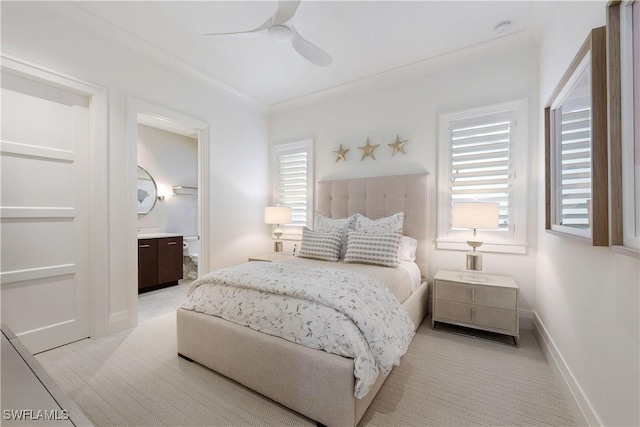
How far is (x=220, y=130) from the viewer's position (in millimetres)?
3701

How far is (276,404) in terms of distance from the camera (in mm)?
1657

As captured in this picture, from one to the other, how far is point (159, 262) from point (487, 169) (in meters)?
4.49

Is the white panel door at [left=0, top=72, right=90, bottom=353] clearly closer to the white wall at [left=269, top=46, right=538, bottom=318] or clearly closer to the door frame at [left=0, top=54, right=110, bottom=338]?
the door frame at [left=0, top=54, right=110, bottom=338]

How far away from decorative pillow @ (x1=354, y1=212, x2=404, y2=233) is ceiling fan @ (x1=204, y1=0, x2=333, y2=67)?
171cm

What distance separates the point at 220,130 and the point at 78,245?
2.04 meters

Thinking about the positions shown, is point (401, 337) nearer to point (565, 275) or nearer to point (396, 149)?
point (565, 275)

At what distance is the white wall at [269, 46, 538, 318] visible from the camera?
2754mm

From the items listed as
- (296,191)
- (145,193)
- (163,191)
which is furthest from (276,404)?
(163,191)

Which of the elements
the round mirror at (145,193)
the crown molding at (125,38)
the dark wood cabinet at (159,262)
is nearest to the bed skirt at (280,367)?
the dark wood cabinet at (159,262)

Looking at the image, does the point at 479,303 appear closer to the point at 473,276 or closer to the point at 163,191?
the point at 473,276

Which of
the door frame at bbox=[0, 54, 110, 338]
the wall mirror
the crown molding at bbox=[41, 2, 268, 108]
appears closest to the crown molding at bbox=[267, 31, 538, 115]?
the wall mirror

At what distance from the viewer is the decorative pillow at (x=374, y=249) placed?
270 centimetres

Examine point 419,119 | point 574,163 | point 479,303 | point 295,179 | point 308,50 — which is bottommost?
point 479,303

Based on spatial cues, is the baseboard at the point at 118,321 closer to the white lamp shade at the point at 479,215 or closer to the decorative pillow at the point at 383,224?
the decorative pillow at the point at 383,224
